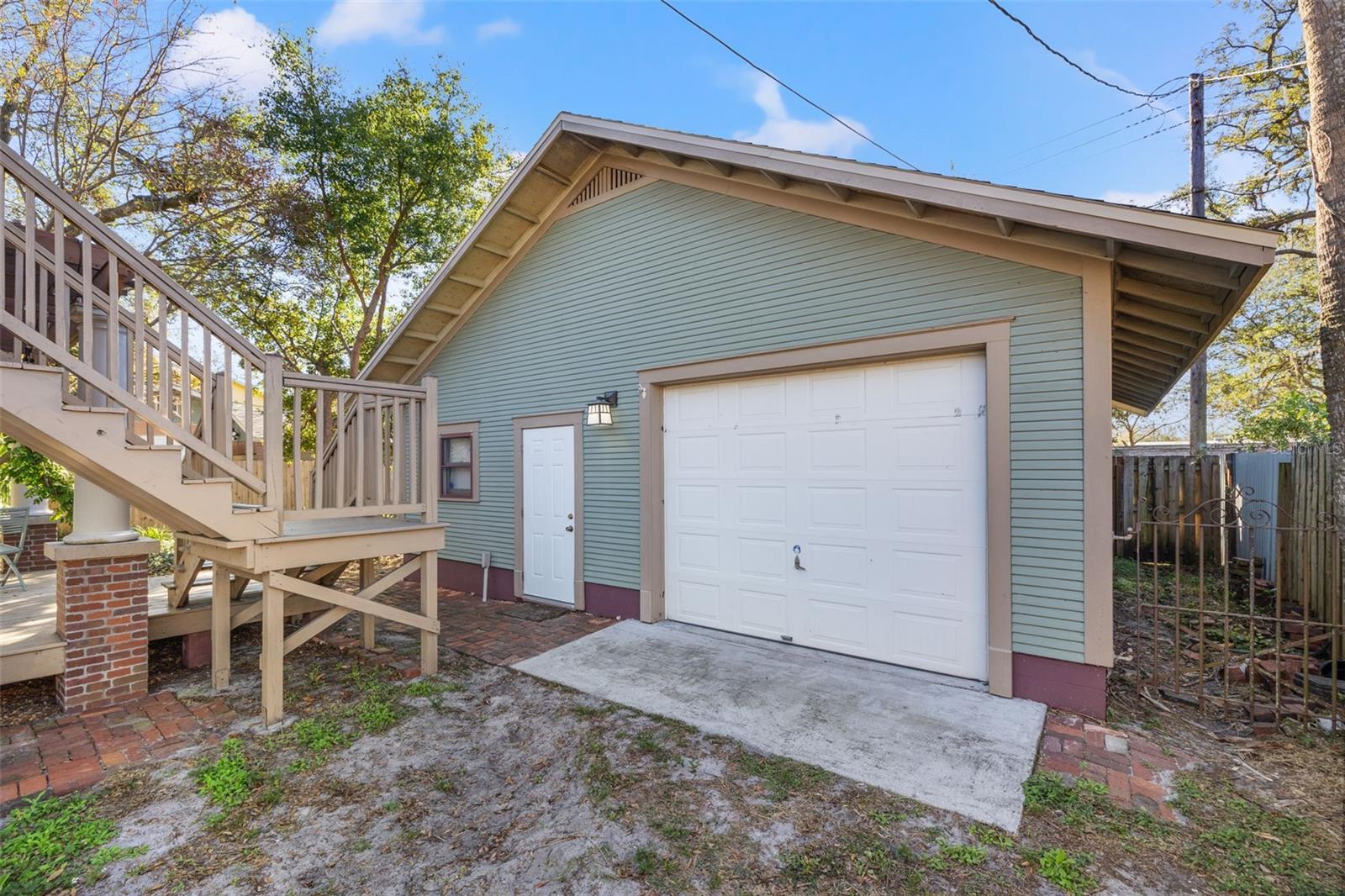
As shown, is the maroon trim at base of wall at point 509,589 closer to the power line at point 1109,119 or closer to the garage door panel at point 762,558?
the garage door panel at point 762,558

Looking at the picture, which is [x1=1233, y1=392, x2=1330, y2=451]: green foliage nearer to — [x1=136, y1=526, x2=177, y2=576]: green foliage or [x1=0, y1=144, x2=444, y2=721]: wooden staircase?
[x1=0, y1=144, x2=444, y2=721]: wooden staircase

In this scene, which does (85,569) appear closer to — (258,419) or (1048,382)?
(1048,382)

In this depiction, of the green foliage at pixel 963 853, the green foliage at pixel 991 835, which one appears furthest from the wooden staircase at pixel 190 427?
the green foliage at pixel 991 835

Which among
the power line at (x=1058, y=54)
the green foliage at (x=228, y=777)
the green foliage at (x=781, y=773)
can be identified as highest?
the power line at (x=1058, y=54)

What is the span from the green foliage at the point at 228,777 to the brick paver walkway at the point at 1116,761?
4225mm

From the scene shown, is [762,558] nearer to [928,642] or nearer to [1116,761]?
[928,642]

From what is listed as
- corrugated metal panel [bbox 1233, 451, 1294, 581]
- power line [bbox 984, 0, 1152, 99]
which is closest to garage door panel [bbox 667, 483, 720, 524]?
power line [bbox 984, 0, 1152, 99]

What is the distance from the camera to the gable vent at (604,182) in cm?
603

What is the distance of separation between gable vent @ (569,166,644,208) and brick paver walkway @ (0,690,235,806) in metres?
5.72

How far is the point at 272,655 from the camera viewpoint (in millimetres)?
3574

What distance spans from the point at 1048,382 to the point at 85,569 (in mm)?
6674

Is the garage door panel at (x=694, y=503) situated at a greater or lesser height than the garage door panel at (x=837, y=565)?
greater

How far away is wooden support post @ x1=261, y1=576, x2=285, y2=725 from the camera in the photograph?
11.7 ft

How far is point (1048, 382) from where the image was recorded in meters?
3.74
